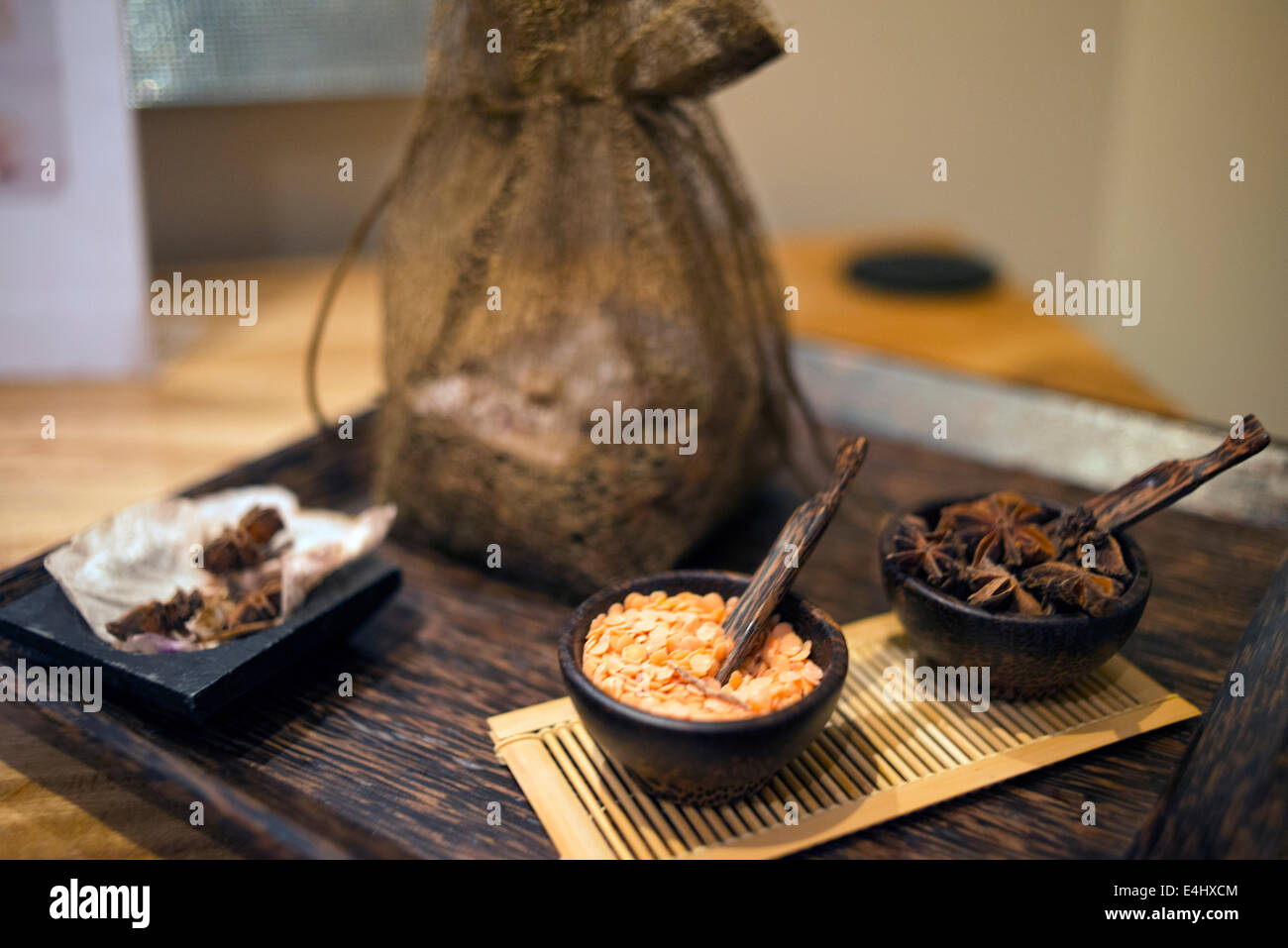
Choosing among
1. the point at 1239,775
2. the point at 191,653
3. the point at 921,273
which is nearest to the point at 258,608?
the point at 191,653

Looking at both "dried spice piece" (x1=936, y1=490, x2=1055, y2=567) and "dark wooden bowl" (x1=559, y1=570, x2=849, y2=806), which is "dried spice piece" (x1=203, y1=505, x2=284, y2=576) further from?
"dried spice piece" (x1=936, y1=490, x2=1055, y2=567)

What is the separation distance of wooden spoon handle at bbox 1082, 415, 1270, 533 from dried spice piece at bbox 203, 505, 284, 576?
570 millimetres

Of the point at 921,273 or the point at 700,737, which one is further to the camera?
the point at 921,273

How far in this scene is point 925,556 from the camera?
27.3 inches

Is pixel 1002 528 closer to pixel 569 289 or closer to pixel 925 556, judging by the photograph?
pixel 925 556

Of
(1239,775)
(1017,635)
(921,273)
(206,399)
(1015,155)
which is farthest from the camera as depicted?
(1015,155)

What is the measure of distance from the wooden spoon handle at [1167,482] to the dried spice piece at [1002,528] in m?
0.04

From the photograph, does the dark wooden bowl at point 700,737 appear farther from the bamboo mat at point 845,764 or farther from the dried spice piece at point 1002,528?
the dried spice piece at point 1002,528

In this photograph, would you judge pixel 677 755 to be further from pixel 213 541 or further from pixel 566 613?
pixel 213 541

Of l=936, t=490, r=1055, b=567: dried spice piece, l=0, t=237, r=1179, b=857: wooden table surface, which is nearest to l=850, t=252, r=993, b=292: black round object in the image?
l=0, t=237, r=1179, b=857: wooden table surface

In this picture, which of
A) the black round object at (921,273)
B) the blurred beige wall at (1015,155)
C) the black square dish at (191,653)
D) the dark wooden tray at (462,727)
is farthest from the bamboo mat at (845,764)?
the black round object at (921,273)

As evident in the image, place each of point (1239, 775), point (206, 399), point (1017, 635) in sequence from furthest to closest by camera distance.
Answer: point (206, 399) < point (1017, 635) < point (1239, 775)

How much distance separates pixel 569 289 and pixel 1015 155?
1311 millimetres

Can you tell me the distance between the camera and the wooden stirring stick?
0.64m
